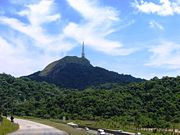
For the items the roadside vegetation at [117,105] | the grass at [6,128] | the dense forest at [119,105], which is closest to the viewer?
the grass at [6,128]

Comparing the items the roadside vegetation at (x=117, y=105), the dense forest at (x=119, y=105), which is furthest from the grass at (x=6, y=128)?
the dense forest at (x=119, y=105)

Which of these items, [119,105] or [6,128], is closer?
[6,128]

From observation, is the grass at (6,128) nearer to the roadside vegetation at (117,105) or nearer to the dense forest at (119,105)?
the roadside vegetation at (117,105)

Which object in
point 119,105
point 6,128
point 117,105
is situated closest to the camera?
point 6,128

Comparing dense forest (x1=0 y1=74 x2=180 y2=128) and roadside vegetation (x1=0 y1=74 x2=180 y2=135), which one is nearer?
roadside vegetation (x1=0 y1=74 x2=180 y2=135)

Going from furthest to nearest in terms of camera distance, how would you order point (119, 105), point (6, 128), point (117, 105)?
1. point (119, 105)
2. point (117, 105)
3. point (6, 128)

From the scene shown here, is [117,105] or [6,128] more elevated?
[117,105]

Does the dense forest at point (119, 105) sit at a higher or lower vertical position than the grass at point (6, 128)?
higher

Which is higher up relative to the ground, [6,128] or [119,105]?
[119,105]

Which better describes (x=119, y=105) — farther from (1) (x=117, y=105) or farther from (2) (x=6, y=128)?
(2) (x=6, y=128)

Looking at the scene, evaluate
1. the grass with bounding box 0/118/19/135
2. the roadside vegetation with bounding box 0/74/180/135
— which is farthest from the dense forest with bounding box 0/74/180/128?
the grass with bounding box 0/118/19/135

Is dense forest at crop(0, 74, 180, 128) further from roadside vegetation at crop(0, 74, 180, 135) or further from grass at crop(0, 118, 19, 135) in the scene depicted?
grass at crop(0, 118, 19, 135)

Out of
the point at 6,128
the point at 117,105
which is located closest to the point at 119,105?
the point at 117,105
